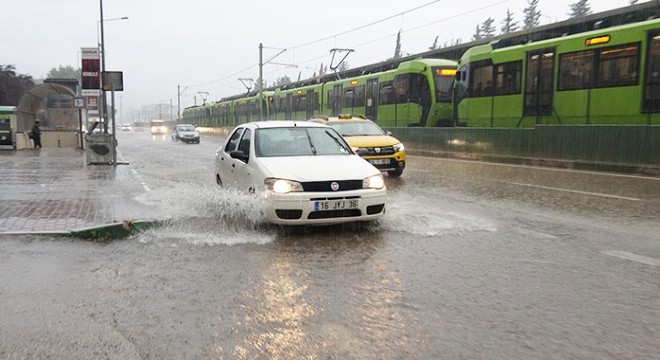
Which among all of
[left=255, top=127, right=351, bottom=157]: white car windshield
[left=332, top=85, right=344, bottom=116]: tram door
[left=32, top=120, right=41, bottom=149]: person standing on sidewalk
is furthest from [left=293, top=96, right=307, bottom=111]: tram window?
[left=255, top=127, right=351, bottom=157]: white car windshield

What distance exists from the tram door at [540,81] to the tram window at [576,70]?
389mm

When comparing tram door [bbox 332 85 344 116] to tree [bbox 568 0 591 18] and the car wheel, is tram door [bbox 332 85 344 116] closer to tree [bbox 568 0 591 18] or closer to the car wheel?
the car wheel

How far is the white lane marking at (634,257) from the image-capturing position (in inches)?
201

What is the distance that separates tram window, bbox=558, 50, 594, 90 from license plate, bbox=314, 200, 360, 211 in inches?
486

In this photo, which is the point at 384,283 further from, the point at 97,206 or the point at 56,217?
the point at 97,206

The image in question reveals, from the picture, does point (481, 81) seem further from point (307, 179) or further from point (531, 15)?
point (531, 15)

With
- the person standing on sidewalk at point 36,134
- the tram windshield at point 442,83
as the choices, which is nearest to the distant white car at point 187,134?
the person standing on sidewalk at point 36,134

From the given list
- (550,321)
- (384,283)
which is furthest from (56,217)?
(550,321)

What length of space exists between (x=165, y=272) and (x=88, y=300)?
82 cm

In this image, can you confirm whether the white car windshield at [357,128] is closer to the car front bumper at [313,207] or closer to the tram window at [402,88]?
the car front bumper at [313,207]

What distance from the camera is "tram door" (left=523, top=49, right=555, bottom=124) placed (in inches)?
666

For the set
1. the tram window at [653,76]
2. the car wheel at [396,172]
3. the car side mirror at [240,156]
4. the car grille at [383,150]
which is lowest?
the car wheel at [396,172]

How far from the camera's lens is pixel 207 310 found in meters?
3.84

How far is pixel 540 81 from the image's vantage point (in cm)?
1723
